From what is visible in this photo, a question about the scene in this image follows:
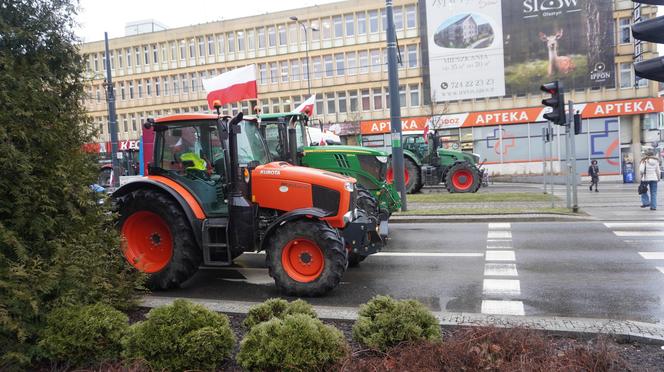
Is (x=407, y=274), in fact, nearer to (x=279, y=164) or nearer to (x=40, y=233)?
(x=279, y=164)

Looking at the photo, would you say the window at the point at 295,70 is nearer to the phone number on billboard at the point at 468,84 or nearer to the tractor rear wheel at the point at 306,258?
the phone number on billboard at the point at 468,84

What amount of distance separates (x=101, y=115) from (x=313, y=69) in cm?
2333

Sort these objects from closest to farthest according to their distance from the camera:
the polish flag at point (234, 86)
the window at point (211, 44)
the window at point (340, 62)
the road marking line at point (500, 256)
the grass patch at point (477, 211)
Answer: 1. the road marking line at point (500, 256)
2. the polish flag at point (234, 86)
3. the grass patch at point (477, 211)
4. the window at point (340, 62)
5. the window at point (211, 44)

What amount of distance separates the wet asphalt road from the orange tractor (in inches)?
19.0

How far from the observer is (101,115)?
2210 inches

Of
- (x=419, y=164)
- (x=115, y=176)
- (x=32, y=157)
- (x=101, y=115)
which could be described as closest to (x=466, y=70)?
(x=419, y=164)

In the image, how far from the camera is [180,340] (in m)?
3.90

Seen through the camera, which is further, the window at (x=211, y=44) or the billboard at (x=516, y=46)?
the window at (x=211, y=44)

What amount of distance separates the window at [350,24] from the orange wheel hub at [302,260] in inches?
1760

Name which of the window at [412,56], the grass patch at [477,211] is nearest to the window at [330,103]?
the window at [412,56]

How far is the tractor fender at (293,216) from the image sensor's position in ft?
21.6

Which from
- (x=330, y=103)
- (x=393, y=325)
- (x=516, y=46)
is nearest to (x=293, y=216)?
(x=393, y=325)

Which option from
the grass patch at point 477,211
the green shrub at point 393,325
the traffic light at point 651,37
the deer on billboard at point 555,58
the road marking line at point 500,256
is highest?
the deer on billboard at point 555,58

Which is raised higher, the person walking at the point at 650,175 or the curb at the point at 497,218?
the person walking at the point at 650,175
